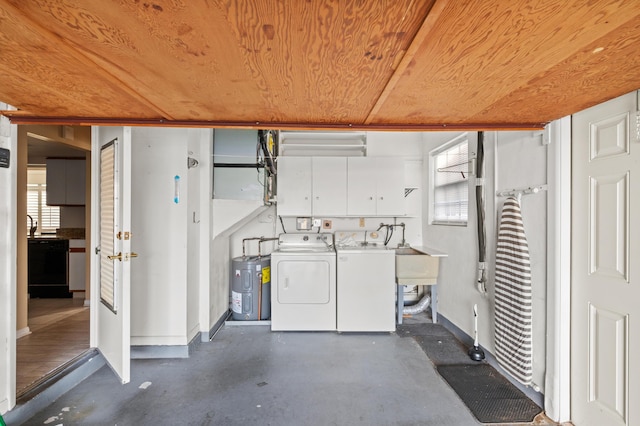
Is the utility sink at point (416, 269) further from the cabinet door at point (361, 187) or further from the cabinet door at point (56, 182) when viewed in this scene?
the cabinet door at point (56, 182)

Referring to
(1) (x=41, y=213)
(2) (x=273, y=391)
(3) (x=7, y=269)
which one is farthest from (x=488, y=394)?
(1) (x=41, y=213)

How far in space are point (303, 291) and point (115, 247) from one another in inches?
70.2

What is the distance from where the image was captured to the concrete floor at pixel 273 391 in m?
1.77

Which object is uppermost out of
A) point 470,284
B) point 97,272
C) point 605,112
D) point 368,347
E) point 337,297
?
point 605,112

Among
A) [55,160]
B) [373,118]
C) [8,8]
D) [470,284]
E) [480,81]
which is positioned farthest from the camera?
[55,160]

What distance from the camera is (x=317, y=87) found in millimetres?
1255

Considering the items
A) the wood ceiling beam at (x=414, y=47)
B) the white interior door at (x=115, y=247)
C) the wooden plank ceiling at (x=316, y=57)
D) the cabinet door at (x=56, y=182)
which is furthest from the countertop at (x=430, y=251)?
the cabinet door at (x=56, y=182)

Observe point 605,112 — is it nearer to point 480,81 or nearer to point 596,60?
point 596,60

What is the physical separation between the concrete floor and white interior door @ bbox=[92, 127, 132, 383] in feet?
0.79

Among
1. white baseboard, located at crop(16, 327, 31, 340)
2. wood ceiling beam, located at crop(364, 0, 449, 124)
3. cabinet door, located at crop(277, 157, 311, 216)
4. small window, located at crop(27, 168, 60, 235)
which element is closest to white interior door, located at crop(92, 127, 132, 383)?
white baseboard, located at crop(16, 327, 31, 340)

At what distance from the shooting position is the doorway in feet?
7.27

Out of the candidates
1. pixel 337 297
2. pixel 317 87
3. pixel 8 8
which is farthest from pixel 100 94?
pixel 337 297

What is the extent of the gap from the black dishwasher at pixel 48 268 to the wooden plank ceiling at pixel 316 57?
9.94ft

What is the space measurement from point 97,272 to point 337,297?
2191 millimetres
